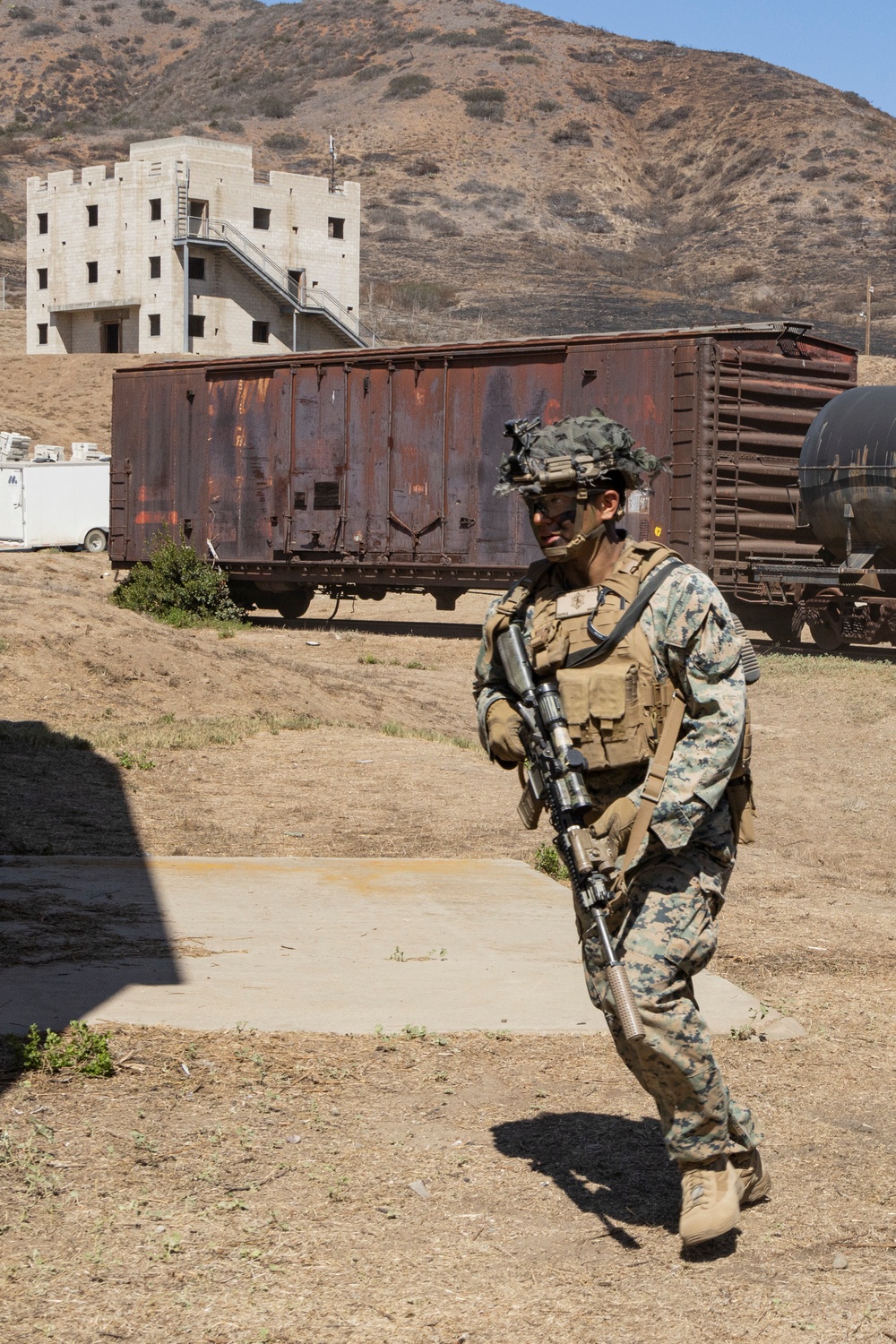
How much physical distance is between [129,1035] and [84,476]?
2939cm

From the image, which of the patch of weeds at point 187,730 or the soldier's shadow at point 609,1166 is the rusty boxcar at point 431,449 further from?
the soldier's shadow at point 609,1166

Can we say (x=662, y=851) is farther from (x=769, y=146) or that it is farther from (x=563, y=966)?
(x=769, y=146)

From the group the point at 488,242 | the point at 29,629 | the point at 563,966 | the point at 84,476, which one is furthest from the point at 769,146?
the point at 563,966

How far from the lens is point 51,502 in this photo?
3291 cm

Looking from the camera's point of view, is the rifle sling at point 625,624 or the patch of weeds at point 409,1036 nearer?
the rifle sling at point 625,624

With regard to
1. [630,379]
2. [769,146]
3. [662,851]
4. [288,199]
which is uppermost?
[769,146]

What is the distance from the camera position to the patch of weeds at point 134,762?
1065 centimetres

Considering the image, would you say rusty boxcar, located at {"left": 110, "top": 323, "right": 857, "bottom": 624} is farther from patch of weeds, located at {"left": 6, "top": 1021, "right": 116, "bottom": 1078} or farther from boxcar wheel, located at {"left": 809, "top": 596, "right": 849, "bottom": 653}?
patch of weeds, located at {"left": 6, "top": 1021, "right": 116, "bottom": 1078}

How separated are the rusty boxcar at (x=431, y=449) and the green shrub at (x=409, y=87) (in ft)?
279

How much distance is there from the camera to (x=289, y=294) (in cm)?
5731

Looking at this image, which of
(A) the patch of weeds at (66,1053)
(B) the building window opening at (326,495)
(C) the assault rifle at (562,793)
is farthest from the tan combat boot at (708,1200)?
(B) the building window opening at (326,495)

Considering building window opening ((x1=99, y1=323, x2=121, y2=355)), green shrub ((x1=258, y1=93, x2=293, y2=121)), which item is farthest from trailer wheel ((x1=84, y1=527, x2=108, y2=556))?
green shrub ((x1=258, y1=93, x2=293, y2=121))

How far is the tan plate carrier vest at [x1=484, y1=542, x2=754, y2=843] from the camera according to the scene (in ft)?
12.4

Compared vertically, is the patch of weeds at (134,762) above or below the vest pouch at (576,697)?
below
